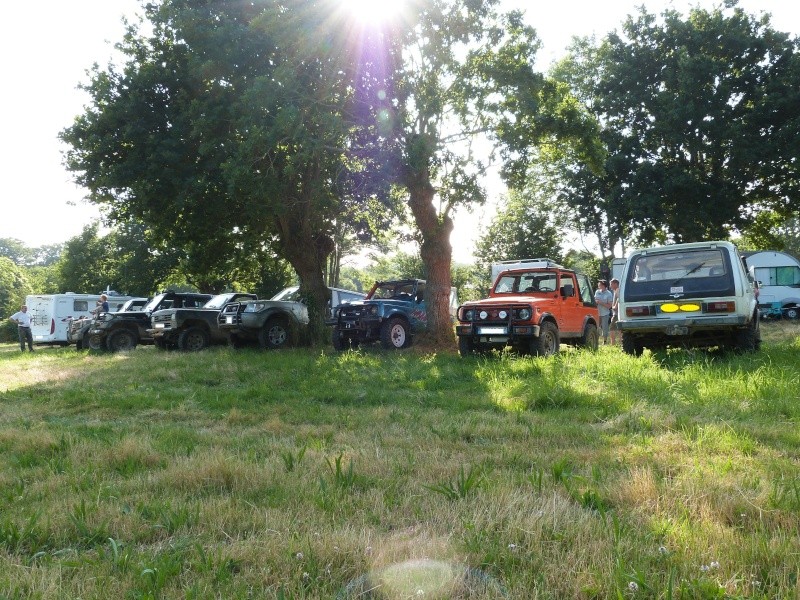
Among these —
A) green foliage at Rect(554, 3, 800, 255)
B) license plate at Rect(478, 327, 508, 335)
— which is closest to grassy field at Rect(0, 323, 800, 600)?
license plate at Rect(478, 327, 508, 335)

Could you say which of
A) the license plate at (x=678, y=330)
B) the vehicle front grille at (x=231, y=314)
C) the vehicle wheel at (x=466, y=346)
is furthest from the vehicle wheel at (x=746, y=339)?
the vehicle front grille at (x=231, y=314)

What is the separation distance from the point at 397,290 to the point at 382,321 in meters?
1.71

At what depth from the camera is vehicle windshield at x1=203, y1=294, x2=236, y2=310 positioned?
18.8 meters

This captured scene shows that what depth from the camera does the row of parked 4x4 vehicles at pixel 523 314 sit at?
1063cm

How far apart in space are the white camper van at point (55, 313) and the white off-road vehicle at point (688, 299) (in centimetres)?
2072

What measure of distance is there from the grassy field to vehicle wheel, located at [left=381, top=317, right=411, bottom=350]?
25.9 ft

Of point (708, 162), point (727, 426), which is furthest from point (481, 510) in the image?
point (708, 162)

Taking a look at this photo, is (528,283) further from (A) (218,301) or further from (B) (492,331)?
(A) (218,301)

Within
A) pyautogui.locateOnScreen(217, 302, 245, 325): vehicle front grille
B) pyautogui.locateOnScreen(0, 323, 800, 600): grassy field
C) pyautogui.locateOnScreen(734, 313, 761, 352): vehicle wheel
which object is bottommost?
pyautogui.locateOnScreen(0, 323, 800, 600): grassy field

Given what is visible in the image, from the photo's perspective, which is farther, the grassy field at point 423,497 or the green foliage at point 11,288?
the green foliage at point 11,288

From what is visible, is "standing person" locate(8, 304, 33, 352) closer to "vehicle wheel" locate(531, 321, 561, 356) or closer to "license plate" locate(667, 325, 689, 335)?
"vehicle wheel" locate(531, 321, 561, 356)

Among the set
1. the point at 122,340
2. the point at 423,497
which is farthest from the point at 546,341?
the point at 122,340

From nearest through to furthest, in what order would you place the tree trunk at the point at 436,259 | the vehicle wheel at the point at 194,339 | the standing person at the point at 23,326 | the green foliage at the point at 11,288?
the tree trunk at the point at 436,259, the vehicle wheel at the point at 194,339, the standing person at the point at 23,326, the green foliage at the point at 11,288

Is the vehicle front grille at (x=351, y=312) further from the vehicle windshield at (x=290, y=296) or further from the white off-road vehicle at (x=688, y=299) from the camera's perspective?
the white off-road vehicle at (x=688, y=299)
